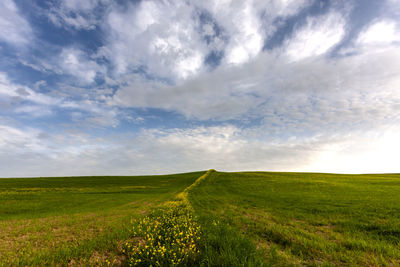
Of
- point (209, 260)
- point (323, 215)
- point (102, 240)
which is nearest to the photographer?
point (209, 260)

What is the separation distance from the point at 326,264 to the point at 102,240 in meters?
8.50

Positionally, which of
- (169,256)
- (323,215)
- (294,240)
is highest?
(169,256)

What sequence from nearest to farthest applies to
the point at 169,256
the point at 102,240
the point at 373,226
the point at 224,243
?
the point at 169,256, the point at 224,243, the point at 102,240, the point at 373,226

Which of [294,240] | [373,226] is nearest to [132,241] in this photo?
[294,240]

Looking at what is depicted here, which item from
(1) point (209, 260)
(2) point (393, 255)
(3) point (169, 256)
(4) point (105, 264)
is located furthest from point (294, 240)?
(4) point (105, 264)

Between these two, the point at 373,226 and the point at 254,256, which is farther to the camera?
the point at 373,226

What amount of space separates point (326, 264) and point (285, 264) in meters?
1.15

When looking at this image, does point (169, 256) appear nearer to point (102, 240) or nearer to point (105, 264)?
point (105, 264)

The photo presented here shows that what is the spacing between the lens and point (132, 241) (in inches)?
269

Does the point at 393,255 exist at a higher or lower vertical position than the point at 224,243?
lower

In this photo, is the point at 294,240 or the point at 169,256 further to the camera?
the point at 294,240

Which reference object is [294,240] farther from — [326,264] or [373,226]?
[373,226]

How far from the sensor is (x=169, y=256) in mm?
5133

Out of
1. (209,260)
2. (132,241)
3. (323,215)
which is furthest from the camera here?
(323,215)
